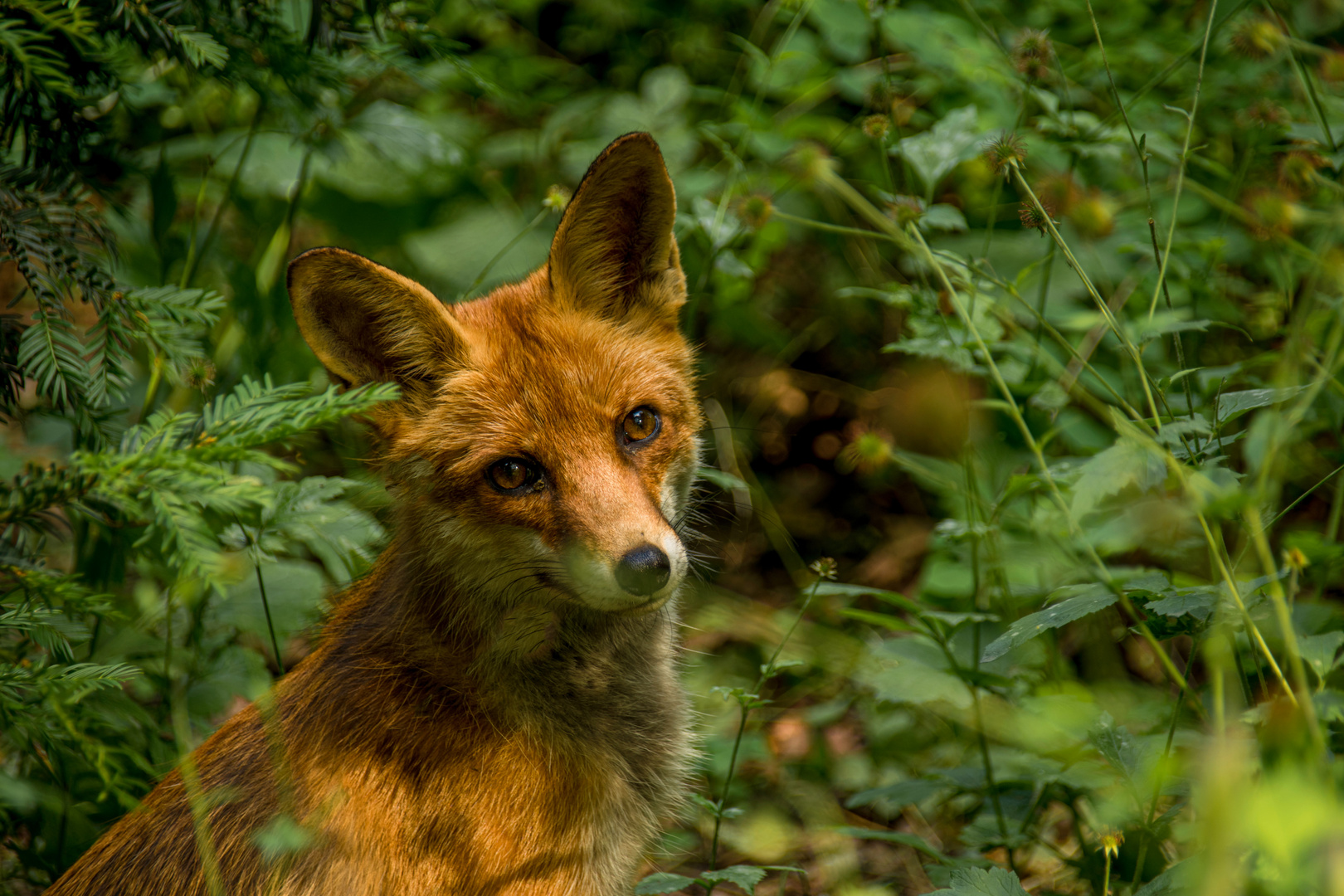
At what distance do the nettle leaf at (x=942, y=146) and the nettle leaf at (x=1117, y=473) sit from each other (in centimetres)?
128

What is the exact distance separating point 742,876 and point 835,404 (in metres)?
4.05

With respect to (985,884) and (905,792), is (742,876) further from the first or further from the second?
(905,792)

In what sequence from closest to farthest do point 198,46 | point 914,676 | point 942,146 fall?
1. point 198,46
2. point 914,676
3. point 942,146

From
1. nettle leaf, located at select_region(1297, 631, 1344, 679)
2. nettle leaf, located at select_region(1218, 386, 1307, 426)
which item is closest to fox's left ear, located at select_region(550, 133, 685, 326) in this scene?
nettle leaf, located at select_region(1218, 386, 1307, 426)

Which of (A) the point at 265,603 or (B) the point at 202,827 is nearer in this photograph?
(B) the point at 202,827

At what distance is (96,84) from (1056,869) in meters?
3.96

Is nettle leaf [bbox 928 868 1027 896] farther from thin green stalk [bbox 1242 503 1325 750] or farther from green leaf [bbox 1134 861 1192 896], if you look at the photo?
thin green stalk [bbox 1242 503 1325 750]

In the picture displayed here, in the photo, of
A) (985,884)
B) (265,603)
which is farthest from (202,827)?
(985,884)

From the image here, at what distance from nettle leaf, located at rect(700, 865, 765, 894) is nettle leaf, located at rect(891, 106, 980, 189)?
2157 millimetres

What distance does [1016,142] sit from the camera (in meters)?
2.68

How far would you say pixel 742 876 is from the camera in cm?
245

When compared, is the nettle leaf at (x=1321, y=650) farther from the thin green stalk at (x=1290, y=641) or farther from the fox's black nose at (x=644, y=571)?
the fox's black nose at (x=644, y=571)

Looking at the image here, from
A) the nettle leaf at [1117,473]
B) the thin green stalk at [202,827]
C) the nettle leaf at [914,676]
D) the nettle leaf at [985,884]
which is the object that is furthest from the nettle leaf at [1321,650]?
the thin green stalk at [202,827]

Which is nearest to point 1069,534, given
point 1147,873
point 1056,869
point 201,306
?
point 1147,873
